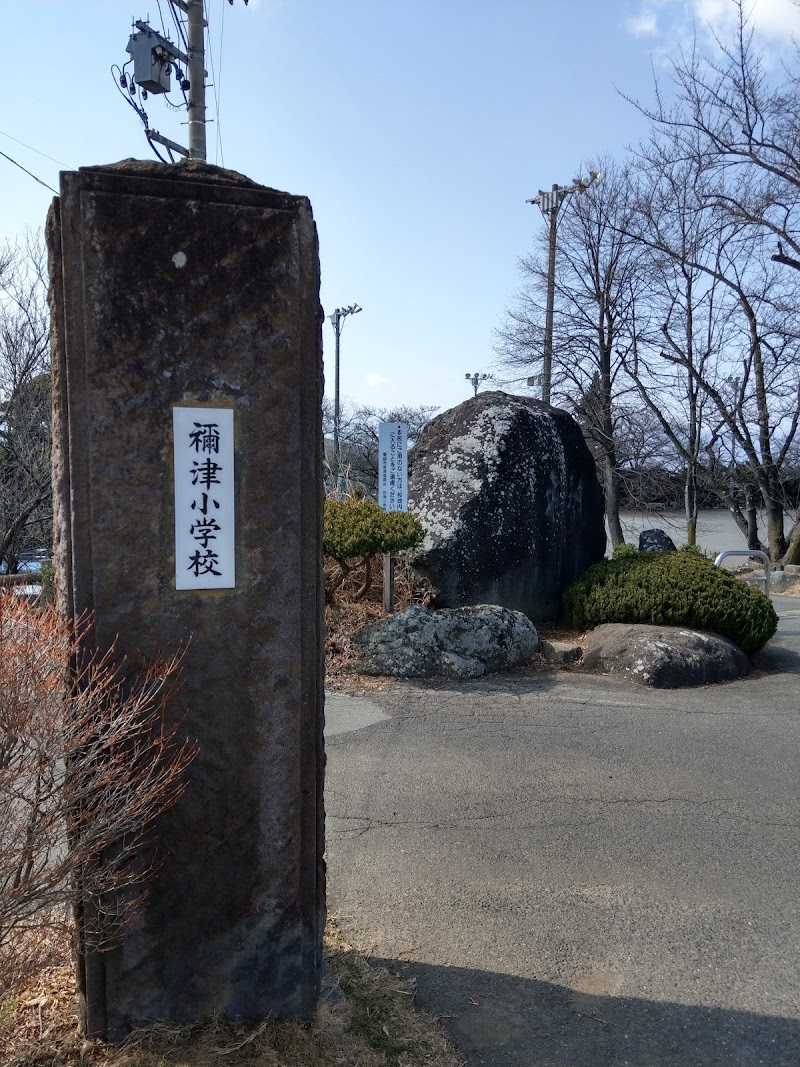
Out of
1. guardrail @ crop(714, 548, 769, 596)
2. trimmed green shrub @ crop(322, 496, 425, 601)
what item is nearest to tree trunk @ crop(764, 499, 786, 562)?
guardrail @ crop(714, 548, 769, 596)

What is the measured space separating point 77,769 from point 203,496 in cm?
81

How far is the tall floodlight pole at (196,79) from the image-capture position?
31.0 feet

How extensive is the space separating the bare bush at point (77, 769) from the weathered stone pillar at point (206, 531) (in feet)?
0.25

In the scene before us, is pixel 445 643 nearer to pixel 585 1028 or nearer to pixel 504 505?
pixel 504 505

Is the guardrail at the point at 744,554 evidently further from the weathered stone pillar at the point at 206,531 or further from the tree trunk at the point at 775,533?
the tree trunk at the point at 775,533

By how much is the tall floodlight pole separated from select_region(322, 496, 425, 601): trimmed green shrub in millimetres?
4637

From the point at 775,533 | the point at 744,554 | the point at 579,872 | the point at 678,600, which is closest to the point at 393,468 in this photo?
the point at 678,600

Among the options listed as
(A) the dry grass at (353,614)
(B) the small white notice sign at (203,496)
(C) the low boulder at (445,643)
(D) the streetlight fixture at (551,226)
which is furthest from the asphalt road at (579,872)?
(D) the streetlight fixture at (551,226)

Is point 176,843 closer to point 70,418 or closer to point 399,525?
point 70,418

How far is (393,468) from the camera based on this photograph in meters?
8.62

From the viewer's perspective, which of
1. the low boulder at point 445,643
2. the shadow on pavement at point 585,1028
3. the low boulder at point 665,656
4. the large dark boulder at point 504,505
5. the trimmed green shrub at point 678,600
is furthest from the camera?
the large dark boulder at point 504,505

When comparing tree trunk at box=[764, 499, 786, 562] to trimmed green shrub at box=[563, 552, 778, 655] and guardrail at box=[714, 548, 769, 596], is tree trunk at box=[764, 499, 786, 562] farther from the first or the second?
trimmed green shrub at box=[563, 552, 778, 655]

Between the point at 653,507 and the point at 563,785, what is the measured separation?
2048 centimetres

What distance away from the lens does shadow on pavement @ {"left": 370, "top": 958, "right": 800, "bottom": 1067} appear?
2.57 meters
